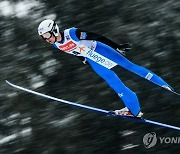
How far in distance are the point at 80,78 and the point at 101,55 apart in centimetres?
319

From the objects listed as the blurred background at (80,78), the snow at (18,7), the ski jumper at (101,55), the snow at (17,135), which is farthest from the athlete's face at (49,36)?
the snow at (18,7)

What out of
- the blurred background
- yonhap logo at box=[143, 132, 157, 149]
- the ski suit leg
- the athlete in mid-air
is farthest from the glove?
yonhap logo at box=[143, 132, 157, 149]

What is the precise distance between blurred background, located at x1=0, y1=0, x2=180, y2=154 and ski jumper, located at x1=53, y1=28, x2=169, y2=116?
1.57 metres

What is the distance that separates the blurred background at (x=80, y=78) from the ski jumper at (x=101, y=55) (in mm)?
1572

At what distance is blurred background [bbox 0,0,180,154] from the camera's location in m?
9.51

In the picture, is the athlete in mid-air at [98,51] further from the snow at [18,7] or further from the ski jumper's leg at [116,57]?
the snow at [18,7]

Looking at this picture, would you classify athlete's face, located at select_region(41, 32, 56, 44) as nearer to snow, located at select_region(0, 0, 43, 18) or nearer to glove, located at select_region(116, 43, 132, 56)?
glove, located at select_region(116, 43, 132, 56)

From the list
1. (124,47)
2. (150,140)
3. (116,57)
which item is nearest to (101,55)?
(116,57)

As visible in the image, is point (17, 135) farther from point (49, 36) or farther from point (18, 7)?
point (18, 7)

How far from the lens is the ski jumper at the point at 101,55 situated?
768 cm

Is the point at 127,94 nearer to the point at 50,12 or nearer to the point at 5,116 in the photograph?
the point at 5,116

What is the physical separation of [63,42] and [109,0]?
5.23m

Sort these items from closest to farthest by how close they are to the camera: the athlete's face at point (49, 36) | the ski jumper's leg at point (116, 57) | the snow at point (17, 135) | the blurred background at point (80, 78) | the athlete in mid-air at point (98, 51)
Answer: the athlete's face at point (49, 36), the athlete in mid-air at point (98, 51), the ski jumper's leg at point (116, 57), the blurred background at point (80, 78), the snow at point (17, 135)

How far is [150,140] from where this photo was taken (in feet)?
29.8
